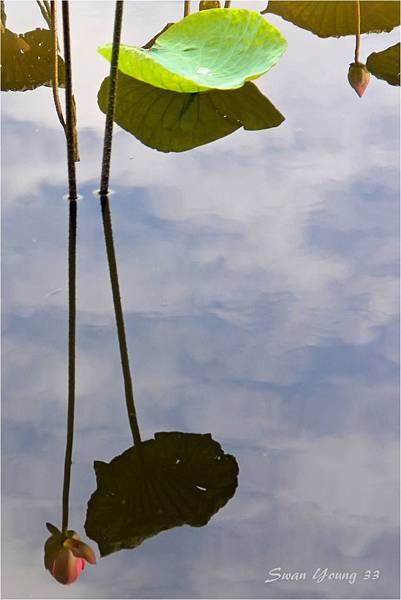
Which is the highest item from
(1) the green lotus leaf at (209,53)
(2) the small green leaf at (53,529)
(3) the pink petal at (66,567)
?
(1) the green lotus leaf at (209,53)

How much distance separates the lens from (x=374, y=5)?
3451 millimetres

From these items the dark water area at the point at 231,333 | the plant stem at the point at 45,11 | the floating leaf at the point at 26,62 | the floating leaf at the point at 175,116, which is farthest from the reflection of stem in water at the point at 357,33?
the plant stem at the point at 45,11

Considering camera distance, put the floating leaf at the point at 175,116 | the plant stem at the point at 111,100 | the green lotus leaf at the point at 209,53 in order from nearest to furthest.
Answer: the plant stem at the point at 111,100
the green lotus leaf at the point at 209,53
the floating leaf at the point at 175,116

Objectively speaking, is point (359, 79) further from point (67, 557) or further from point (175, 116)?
point (67, 557)

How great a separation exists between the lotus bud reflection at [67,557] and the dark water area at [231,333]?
0.03 metres

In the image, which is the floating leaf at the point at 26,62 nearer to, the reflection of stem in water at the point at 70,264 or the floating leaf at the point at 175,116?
the floating leaf at the point at 175,116

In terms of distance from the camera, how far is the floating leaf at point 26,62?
2.99 metres

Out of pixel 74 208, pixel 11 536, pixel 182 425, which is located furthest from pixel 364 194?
pixel 11 536

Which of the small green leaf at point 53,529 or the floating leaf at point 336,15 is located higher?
the floating leaf at point 336,15

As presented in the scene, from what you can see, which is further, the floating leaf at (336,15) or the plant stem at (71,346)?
the floating leaf at (336,15)

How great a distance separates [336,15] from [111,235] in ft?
5.53

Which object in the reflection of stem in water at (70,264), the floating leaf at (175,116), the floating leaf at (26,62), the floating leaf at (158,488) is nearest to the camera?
the floating leaf at (158,488)

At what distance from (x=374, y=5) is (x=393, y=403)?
87.2 inches

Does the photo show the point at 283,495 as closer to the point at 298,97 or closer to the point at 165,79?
the point at 165,79
